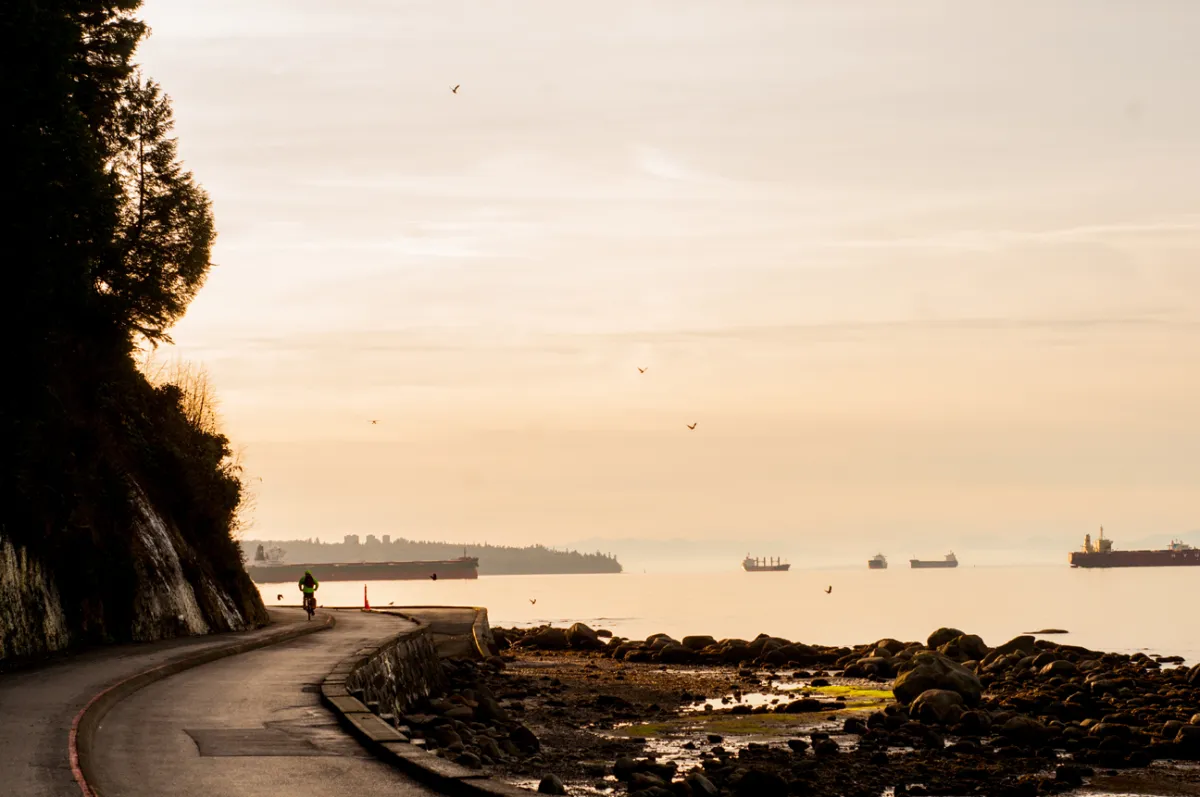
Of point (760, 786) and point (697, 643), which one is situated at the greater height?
point (760, 786)

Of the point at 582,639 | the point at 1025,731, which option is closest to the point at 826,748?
the point at 1025,731

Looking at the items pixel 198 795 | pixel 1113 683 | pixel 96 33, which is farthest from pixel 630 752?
pixel 96 33

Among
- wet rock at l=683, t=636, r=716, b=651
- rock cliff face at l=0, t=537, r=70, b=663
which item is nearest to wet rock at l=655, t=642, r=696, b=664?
wet rock at l=683, t=636, r=716, b=651

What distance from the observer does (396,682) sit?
1119 inches

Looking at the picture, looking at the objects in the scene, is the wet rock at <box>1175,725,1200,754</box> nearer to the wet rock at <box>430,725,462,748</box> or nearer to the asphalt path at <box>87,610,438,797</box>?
the wet rock at <box>430,725,462,748</box>

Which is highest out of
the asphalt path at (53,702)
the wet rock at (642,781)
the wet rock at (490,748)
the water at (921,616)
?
the asphalt path at (53,702)

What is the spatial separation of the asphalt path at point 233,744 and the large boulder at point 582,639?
126ft

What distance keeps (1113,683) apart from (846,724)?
38.5 ft

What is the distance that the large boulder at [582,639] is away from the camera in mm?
63219

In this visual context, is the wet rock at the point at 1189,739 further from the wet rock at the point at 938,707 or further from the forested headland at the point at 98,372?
the forested headland at the point at 98,372

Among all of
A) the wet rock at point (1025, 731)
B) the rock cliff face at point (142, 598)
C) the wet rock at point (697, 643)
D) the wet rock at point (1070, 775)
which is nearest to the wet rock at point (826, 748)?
the wet rock at point (1025, 731)

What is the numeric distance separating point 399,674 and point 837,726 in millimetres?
11044

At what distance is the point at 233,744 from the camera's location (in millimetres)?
16453

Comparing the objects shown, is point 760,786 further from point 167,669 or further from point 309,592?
point 309,592
